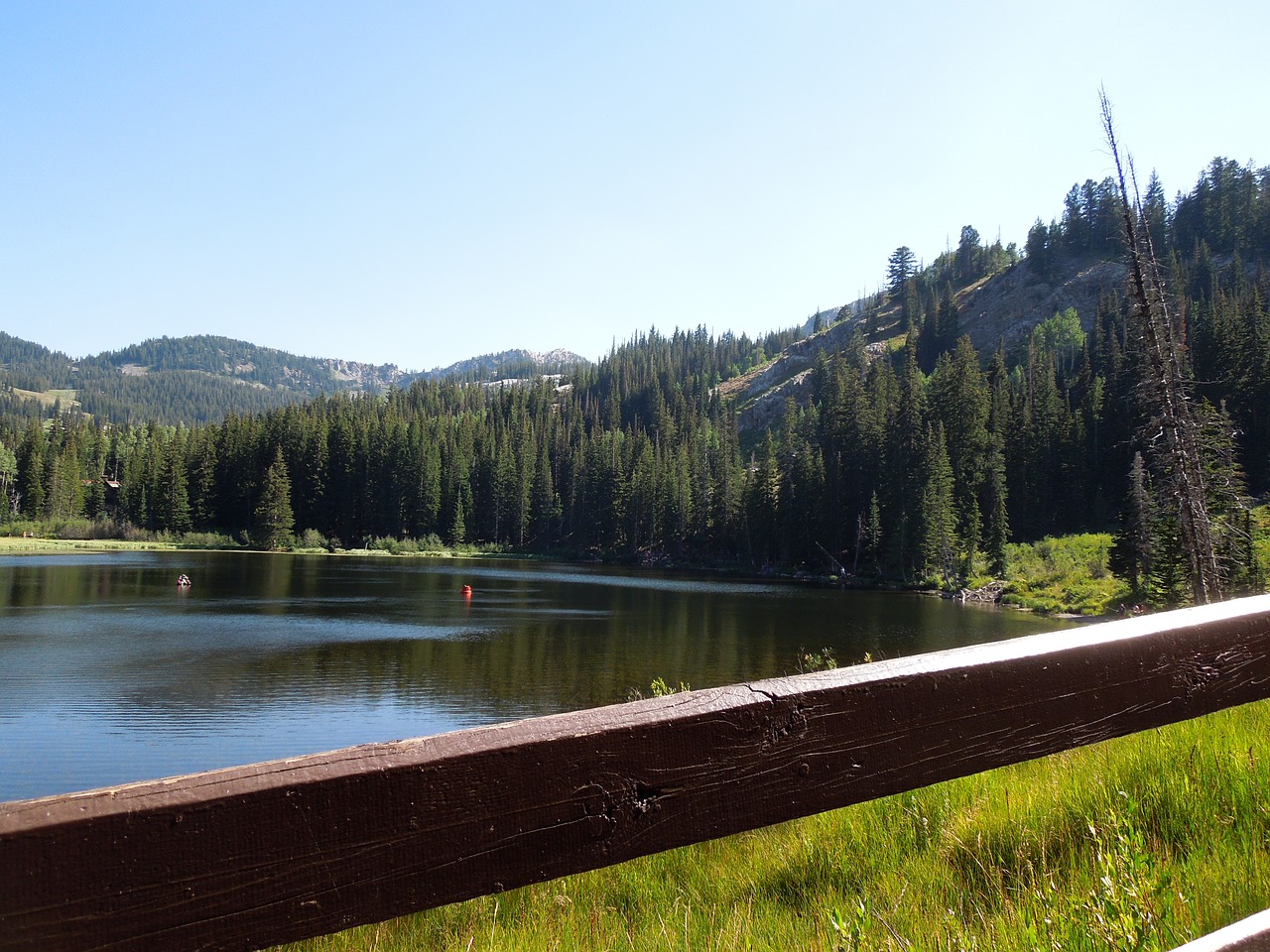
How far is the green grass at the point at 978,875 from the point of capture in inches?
85.0

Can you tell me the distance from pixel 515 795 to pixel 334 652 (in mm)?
30830

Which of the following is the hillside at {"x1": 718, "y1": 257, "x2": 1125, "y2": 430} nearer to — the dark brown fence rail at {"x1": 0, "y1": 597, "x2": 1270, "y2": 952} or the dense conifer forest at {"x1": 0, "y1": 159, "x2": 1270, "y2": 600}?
the dense conifer forest at {"x1": 0, "y1": 159, "x2": 1270, "y2": 600}

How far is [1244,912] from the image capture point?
7.12 feet

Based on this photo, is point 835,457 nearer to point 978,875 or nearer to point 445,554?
point 445,554

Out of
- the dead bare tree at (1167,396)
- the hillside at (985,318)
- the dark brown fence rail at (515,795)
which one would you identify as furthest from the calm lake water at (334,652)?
the hillside at (985,318)

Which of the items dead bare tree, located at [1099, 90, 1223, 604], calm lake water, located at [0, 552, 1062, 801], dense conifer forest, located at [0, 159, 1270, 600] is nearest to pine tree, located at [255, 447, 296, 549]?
dense conifer forest, located at [0, 159, 1270, 600]

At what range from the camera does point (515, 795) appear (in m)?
1.32

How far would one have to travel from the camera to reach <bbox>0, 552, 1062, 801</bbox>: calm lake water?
1858 cm

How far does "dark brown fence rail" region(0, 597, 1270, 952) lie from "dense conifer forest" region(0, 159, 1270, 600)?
25.1m

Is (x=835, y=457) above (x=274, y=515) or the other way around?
above

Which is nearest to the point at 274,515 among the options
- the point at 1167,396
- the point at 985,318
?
the point at 1167,396

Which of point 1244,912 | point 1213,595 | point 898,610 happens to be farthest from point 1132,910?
point 898,610

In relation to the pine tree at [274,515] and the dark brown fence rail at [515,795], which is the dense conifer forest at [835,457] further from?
the dark brown fence rail at [515,795]

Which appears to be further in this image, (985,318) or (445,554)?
(985,318)
